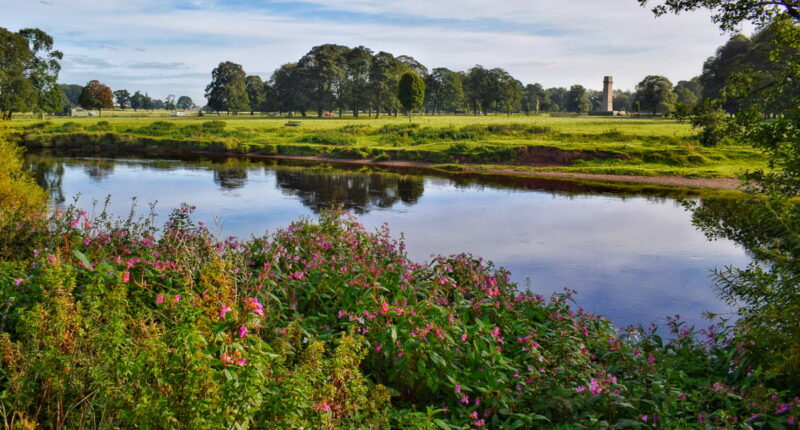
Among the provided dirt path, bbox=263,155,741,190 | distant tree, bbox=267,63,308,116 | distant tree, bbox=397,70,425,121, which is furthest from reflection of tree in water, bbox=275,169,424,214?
distant tree, bbox=267,63,308,116

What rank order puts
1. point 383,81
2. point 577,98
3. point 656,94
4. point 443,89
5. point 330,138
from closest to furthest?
point 330,138 < point 383,81 < point 656,94 < point 443,89 < point 577,98

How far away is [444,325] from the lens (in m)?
5.82

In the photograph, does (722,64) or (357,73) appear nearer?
(722,64)

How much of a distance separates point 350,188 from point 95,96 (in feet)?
285

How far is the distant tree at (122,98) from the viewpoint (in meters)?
167

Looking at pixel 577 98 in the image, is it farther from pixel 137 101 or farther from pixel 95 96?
pixel 137 101

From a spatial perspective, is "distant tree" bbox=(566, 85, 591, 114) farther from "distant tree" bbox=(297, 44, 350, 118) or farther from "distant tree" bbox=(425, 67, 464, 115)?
"distant tree" bbox=(297, 44, 350, 118)

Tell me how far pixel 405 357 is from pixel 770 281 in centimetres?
408

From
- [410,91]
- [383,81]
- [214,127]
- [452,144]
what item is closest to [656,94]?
[410,91]

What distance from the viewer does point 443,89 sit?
348 ft

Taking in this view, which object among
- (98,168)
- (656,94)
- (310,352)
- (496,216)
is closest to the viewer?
(310,352)

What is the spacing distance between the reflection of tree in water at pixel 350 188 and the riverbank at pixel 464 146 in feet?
24.6

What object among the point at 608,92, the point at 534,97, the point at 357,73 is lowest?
the point at 608,92

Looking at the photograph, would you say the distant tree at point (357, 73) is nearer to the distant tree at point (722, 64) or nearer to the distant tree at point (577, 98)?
the distant tree at point (722, 64)
